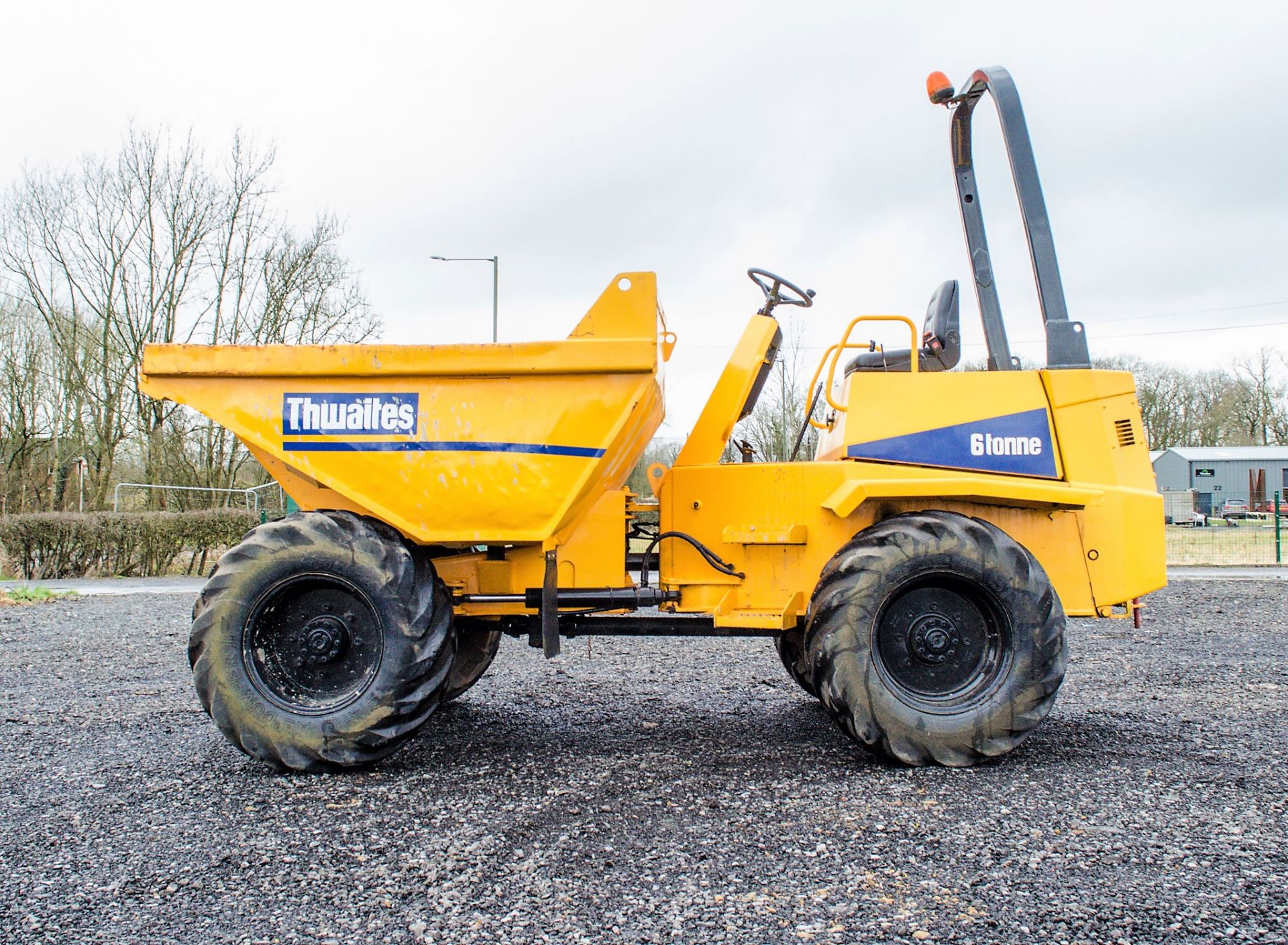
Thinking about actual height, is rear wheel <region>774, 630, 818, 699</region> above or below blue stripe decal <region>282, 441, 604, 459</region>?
below

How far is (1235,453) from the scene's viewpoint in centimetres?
4662

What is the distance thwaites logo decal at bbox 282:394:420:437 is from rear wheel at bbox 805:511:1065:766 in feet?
6.52

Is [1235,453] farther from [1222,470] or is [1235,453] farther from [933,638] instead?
[933,638]

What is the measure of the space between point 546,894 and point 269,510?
1960 centimetres

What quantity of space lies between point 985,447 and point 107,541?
1575cm

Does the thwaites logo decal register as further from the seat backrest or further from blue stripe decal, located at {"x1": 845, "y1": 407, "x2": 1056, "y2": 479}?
the seat backrest

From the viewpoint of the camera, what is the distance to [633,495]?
4707mm

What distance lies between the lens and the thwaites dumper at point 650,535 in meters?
3.97

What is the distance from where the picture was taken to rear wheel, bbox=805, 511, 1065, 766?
12.9ft

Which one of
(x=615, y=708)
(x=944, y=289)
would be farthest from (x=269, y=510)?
(x=944, y=289)

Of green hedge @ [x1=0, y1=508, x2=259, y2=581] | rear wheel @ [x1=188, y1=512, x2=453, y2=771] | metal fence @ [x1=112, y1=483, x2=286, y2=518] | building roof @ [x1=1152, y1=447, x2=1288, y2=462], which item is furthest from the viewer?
building roof @ [x1=1152, y1=447, x2=1288, y2=462]

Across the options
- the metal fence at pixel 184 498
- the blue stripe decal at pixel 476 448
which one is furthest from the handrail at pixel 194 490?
the blue stripe decal at pixel 476 448

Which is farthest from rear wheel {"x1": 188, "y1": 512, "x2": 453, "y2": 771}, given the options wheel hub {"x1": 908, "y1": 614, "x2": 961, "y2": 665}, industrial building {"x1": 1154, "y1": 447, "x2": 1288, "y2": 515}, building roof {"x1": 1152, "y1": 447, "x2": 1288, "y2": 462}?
building roof {"x1": 1152, "y1": 447, "x2": 1288, "y2": 462}

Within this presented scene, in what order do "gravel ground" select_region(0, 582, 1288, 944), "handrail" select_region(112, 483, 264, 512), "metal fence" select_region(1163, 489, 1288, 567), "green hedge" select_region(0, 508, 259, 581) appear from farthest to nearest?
"handrail" select_region(112, 483, 264, 512)
"metal fence" select_region(1163, 489, 1288, 567)
"green hedge" select_region(0, 508, 259, 581)
"gravel ground" select_region(0, 582, 1288, 944)
